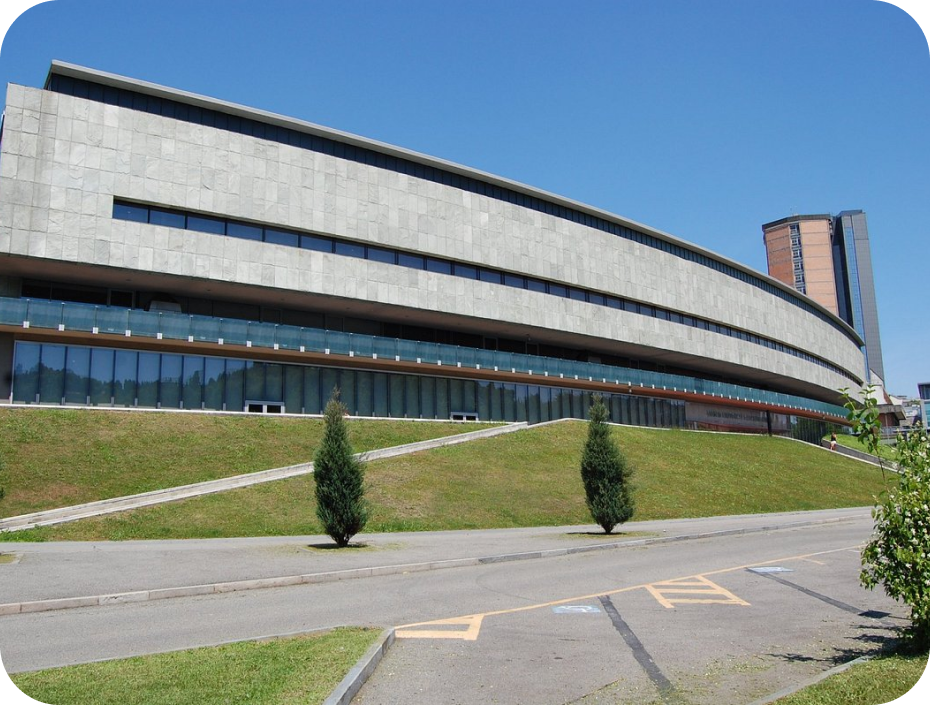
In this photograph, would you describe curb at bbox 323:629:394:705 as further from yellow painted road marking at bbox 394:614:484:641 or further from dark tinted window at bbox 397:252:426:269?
dark tinted window at bbox 397:252:426:269

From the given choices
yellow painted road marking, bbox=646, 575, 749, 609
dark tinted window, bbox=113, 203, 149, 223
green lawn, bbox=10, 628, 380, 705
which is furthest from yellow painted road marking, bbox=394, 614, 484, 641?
dark tinted window, bbox=113, 203, 149, 223

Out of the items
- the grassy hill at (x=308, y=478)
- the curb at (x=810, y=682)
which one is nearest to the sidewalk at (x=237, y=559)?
the grassy hill at (x=308, y=478)

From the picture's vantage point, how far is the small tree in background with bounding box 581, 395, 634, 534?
24781mm

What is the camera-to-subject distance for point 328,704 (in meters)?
6.25

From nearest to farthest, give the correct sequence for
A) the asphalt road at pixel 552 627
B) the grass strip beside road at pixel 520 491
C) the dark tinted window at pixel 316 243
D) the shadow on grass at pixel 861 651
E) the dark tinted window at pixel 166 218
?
the asphalt road at pixel 552 627 < the shadow on grass at pixel 861 651 < the grass strip beside road at pixel 520 491 < the dark tinted window at pixel 166 218 < the dark tinted window at pixel 316 243

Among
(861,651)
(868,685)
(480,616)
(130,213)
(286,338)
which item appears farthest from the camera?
(286,338)

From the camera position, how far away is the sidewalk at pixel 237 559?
12.9 m

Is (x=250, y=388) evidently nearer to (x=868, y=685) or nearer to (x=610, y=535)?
(x=610, y=535)

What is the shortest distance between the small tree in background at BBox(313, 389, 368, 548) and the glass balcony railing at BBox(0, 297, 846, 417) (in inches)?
783

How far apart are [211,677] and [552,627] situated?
4809 mm

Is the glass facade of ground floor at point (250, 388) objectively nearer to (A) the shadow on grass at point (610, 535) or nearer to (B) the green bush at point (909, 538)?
(A) the shadow on grass at point (610, 535)

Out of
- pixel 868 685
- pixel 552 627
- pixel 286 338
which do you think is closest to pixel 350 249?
pixel 286 338

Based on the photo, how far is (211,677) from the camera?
729cm

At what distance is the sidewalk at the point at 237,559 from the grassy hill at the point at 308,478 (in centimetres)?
223
